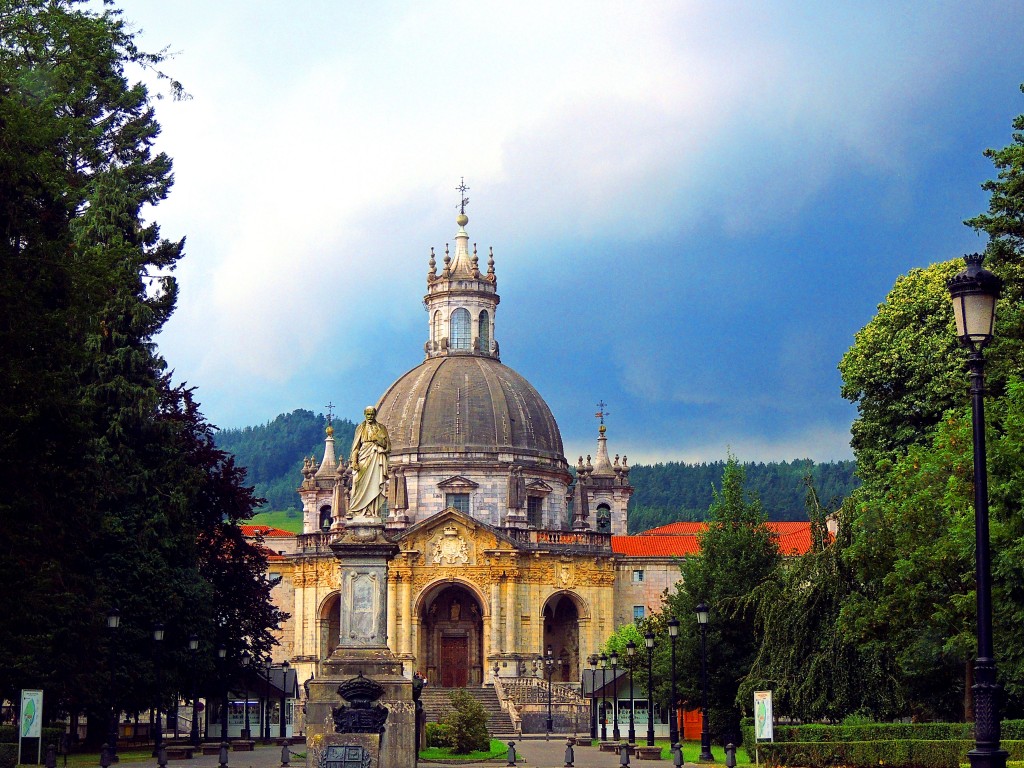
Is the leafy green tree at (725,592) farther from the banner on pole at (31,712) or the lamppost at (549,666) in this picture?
the banner on pole at (31,712)

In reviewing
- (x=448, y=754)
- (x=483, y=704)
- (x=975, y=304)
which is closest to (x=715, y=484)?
(x=483, y=704)

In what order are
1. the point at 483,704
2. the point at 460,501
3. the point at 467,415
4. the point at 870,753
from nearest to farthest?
1. the point at 870,753
2. the point at 483,704
3. the point at 460,501
4. the point at 467,415

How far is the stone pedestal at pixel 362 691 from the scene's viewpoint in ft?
109

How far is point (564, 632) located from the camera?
281ft

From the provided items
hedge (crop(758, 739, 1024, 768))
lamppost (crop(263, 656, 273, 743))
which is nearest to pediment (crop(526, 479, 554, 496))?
lamppost (crop(263, 656, 273, 743))

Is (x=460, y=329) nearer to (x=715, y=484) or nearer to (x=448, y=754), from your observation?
(x=448, y=754)

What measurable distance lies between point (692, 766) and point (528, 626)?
40191 mm

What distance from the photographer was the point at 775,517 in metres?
171

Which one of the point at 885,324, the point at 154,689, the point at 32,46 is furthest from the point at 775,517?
the point at 32,46

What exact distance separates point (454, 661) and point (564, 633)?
22.8 ft

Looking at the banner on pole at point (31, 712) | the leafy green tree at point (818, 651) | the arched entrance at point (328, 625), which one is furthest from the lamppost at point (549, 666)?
the banner on pole at point (31, 712)

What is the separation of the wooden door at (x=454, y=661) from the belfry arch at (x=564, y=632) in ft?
15.6

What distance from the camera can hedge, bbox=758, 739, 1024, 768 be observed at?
3155 centimetres

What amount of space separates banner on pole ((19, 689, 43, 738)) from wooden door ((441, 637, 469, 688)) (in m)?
49.8
